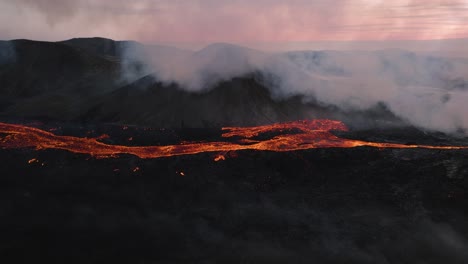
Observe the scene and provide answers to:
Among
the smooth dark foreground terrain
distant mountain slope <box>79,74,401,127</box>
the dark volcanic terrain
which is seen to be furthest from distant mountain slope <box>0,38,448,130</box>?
the smooth dark foreground terrain

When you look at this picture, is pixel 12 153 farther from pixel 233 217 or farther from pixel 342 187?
pixel 342 187

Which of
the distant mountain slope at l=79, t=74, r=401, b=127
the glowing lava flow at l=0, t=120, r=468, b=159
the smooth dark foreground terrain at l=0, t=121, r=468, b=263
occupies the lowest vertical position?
the smooth dark foreground terrain at l=0, t=121, r=468, b=263

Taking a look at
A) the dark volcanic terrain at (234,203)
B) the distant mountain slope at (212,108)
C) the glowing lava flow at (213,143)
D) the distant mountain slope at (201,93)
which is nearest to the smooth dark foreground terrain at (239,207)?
the dark volcanic terrain at (234,203)

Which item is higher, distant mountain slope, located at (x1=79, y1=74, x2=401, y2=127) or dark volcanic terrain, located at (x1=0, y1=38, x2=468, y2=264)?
distant mountain slope, located at (x1=79, y1=74, x2=401, y2=127)

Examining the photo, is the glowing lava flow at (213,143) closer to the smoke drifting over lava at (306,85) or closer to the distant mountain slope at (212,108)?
the distant mountain slope at (212,108)

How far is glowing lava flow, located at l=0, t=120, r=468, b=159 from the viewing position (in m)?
35.3

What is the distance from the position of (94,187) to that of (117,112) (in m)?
27.0

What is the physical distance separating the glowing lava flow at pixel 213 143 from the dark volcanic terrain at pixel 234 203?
5.42 ft

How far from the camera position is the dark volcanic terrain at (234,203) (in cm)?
1905

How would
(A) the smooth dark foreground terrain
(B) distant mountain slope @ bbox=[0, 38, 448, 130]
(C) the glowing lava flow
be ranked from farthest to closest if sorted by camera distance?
(B) distant mountain slope @ bbox=[0, 38, 448, 130], (C) the glowing lava flow, (A) the smooth dark foreground terrain

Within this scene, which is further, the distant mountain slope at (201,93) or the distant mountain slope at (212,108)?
the distant mountain slope at (201,93)

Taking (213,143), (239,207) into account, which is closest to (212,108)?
(213,143)

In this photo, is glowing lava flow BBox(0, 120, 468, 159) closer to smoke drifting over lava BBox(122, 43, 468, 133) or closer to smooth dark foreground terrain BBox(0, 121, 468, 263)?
smooth dark foreground terrain BBox(0, 121, 468, 263)

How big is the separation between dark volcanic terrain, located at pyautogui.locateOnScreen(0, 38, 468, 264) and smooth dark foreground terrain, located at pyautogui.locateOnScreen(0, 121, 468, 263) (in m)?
0.09
